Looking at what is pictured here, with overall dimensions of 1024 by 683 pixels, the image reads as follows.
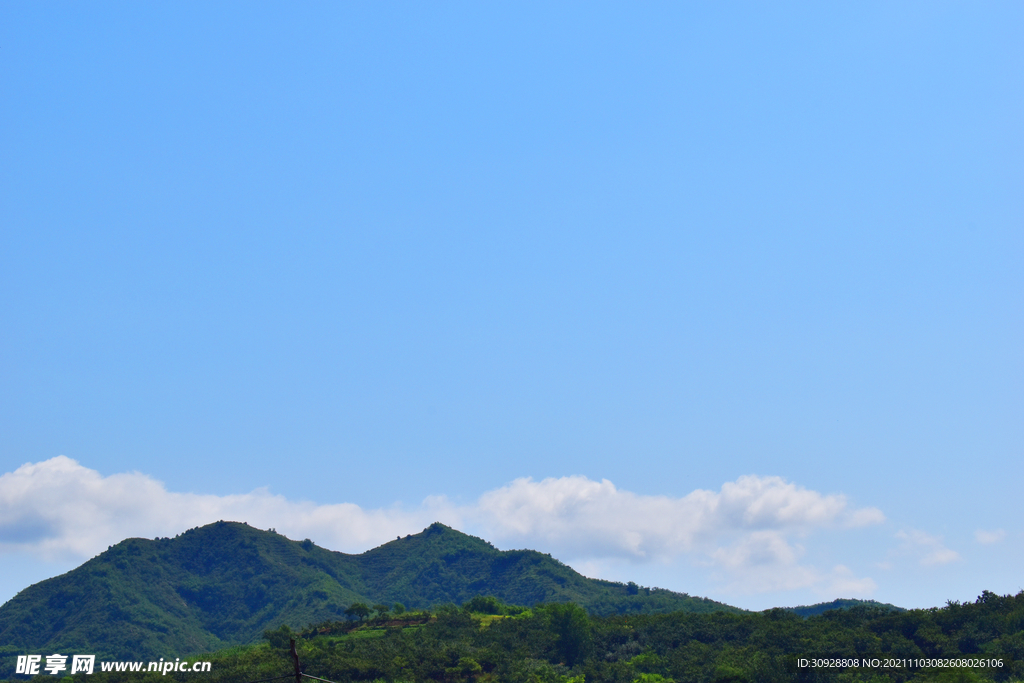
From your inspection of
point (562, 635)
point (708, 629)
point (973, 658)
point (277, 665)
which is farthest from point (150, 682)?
point (973, 658)

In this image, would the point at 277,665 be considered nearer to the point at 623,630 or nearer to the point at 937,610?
the point at 623,630

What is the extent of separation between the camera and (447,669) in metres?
95.5

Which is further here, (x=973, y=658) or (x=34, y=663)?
(x=973, y=658)

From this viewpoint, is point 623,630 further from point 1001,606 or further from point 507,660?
point 1001,606

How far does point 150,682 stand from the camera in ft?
284

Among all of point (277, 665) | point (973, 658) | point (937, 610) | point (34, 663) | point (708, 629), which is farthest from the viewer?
point (708, 629)

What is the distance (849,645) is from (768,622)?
19.0 metres

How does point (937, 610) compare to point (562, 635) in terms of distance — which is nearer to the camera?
point (937, 610)

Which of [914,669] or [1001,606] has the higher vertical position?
[1001,606]

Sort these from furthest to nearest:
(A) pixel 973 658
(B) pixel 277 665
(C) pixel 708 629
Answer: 1. (C) pixel 708 629
2. (B) pixel 277 665
3. (A) pixel 973 658

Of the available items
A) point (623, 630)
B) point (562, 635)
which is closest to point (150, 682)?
point (562, 635)

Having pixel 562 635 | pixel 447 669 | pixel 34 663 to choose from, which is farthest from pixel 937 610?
pixel 34 663

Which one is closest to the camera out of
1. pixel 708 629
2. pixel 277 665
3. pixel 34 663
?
pixel 34 663

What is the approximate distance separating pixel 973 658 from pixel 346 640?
82939mm
